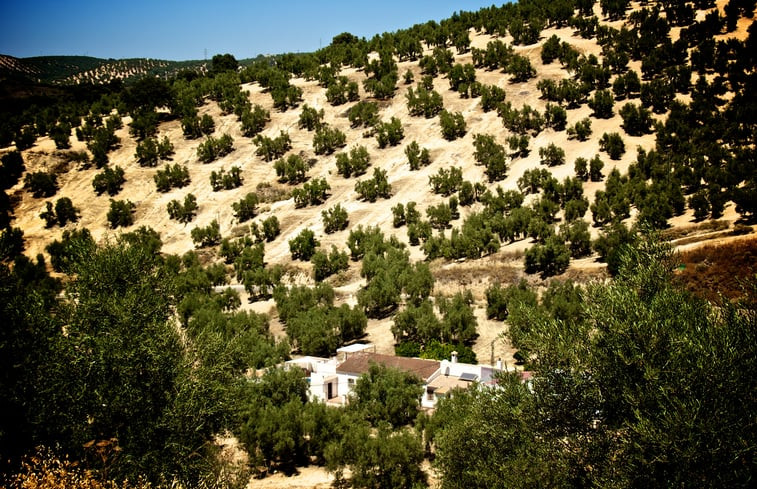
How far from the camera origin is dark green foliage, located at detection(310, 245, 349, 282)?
4784cm

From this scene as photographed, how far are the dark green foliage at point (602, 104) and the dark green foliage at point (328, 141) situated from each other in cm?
2958

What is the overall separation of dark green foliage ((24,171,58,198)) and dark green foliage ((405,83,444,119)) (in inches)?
1771

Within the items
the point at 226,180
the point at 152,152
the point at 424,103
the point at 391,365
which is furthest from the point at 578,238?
the point at 152,152

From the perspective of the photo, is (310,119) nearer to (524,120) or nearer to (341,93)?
(341,93)

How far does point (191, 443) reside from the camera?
46.0 ft

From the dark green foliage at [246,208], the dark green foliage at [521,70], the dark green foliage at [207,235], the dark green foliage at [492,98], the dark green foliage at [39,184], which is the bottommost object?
the dark green foliage at [207,235]

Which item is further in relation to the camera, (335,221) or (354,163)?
(354,163)

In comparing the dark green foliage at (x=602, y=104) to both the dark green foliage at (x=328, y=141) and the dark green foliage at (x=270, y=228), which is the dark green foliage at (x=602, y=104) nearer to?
the dark green foliage at (x=328, y=141)

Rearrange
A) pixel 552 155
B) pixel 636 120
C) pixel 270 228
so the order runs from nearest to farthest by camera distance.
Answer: pixel 636 120 → pixel 552 155 → pixel 270 228

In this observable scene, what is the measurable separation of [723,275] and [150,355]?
26.2 meters

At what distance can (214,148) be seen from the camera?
237 feet

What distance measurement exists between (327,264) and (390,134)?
2390 centimetres

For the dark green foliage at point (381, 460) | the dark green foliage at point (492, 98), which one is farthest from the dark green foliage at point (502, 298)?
the dark green foliage at point (492, 98)

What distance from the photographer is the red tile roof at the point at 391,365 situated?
27656 millimetres
